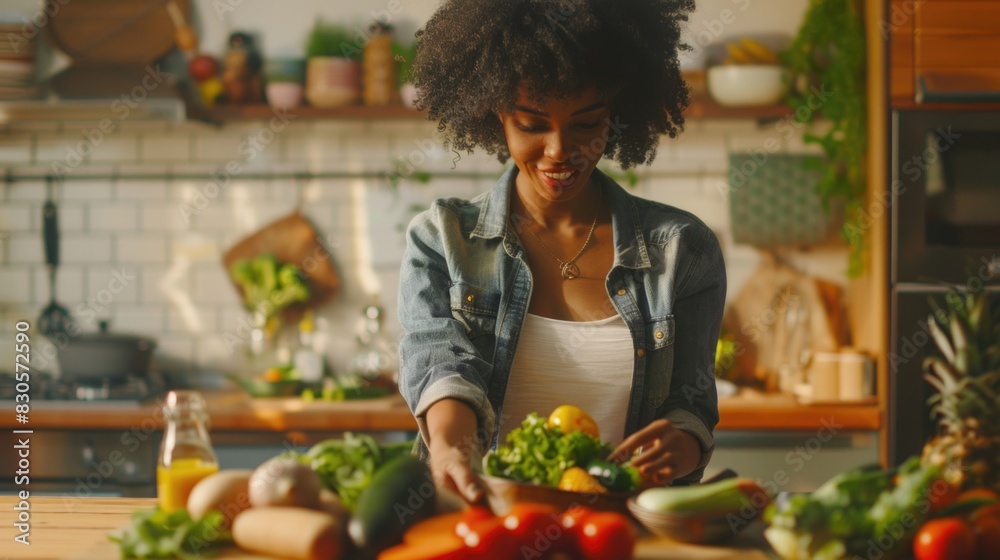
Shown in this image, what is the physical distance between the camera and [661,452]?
1.57 m

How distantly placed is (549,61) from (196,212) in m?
2.37

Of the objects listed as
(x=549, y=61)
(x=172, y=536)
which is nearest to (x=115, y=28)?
(x=549, y=61)

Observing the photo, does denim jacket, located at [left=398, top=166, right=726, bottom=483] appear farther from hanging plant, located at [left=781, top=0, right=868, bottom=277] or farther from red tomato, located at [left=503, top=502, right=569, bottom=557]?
hanging plant, located at [left=781, top=0, right=868, bottom=277]

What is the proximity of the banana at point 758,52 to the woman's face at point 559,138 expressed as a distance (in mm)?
1909

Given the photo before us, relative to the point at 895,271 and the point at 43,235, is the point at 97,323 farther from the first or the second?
the point at 895,271

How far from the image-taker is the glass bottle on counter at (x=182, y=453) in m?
1.47

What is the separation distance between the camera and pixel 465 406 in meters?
1.62

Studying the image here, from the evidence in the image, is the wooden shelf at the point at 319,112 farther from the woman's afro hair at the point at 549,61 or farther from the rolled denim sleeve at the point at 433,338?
the rolled denim sleeve at the point at 433,338

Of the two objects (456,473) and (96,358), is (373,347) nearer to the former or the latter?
(96,358)

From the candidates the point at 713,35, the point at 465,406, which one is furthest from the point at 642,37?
the point at 713,35

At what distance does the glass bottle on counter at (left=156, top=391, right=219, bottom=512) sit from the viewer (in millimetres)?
1475

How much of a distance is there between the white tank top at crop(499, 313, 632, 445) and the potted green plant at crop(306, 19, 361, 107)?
1992 millimetres

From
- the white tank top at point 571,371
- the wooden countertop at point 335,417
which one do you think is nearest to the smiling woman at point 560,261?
the white tank top at point 571,371

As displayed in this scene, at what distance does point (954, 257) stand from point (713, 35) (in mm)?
1172
